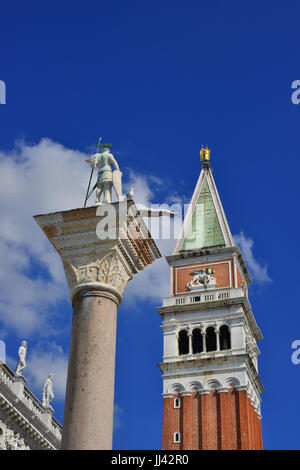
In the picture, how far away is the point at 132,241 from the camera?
11375 mm

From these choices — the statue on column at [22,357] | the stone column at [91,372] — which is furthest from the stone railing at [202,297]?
the stone column at [91,372]

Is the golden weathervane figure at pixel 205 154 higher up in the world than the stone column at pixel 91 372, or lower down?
higher up

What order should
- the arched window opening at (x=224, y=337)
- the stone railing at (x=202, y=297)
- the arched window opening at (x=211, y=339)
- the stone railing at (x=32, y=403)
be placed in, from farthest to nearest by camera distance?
1. the stone railing at (x=202, y=297)
2. the arched window opening at (x=211, y=339)
3. the arched window opening at (x=224, y=337)
4. the stone railing at (x=32, y=403)

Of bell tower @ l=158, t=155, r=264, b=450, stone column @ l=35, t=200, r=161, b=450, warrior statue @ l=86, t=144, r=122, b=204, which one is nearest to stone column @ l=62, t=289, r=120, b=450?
stone column @ l=35, t=200, r=161, b=450

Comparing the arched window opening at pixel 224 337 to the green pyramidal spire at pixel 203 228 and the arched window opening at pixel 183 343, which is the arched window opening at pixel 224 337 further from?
the green pyramidal spire at pixel 203 228

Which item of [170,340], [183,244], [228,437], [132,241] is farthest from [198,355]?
[132,241]

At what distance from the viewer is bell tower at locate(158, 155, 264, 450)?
4969 centimetres

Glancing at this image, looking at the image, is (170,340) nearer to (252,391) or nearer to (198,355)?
(198,355)

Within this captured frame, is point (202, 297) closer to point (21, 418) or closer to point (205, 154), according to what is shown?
point (205, 154)

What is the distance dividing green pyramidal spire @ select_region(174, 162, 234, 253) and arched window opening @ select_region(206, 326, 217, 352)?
23.1 ft

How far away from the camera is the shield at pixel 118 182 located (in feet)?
38.9

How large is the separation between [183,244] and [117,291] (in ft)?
152

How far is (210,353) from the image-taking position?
50281 millimetres

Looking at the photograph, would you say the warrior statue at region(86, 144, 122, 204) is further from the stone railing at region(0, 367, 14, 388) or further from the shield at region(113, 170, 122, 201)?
the stone railing at region(0, 367, 14, 388)
